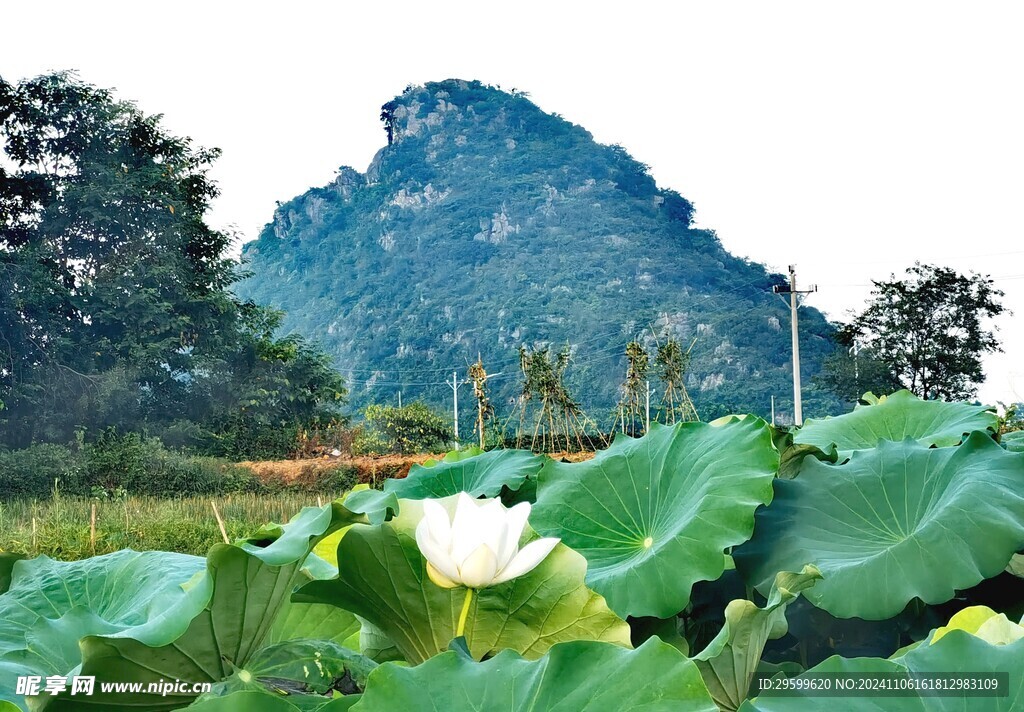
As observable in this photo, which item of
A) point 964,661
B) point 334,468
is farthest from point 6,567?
point 334,468

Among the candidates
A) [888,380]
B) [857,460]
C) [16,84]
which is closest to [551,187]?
[888,380]

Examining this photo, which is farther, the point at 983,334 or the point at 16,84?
the point at 983,334

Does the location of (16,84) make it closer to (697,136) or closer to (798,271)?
(798,271)

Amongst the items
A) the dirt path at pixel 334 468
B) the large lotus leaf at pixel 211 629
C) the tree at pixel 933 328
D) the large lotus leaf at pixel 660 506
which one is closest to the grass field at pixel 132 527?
the dirt path at pixel 334 468

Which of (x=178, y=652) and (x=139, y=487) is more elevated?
(x=178, y=652)

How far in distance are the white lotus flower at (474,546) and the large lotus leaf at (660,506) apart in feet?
0.59

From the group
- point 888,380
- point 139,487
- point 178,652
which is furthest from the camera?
point 888,380

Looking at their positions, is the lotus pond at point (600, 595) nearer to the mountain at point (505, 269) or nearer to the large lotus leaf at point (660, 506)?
the large lotus leaf at point (660, 506)

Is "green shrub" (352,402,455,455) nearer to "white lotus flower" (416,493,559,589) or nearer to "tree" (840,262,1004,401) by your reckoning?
"tree" (840,262,1004,401)

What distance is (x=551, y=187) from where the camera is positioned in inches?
1404

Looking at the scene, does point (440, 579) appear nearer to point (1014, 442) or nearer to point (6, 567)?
point (6, 567)

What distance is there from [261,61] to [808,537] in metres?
23.0

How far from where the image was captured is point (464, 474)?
1.05 meters

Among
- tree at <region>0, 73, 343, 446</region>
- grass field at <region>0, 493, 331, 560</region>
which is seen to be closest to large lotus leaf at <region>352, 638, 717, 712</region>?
grass field at <region>0, 493, 331, 560</region>
